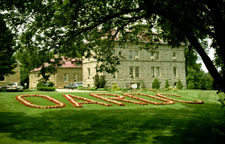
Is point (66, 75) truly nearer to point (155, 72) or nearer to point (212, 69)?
point (155, 72)

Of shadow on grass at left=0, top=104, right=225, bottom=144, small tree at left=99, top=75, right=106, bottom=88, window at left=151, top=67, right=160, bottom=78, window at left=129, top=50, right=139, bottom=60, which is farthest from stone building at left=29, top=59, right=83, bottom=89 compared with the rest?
shadow on grass at left=0, top=104, right=225, bottom=144

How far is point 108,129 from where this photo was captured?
11148 millimetres

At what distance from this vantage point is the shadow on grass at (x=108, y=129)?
952cm

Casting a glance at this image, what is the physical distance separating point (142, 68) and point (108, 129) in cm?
3761

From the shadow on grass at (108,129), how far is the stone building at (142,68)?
2982 cm

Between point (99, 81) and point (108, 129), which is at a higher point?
point (99, 81)

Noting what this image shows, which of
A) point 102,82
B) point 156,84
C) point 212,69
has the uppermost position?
point 212,69

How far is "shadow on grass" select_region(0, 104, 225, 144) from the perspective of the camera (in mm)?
9523

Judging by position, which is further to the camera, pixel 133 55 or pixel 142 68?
pixel 142 68

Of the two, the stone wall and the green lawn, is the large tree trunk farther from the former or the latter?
the stone wall

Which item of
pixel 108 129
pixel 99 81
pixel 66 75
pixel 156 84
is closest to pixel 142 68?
pixel 156 84

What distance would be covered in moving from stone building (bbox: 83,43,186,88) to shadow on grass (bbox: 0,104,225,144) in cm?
2982

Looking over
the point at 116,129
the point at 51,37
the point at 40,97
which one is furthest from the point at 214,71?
the point at 40,97

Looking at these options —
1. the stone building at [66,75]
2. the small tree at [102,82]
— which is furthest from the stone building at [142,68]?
the stone building at [66,75]
